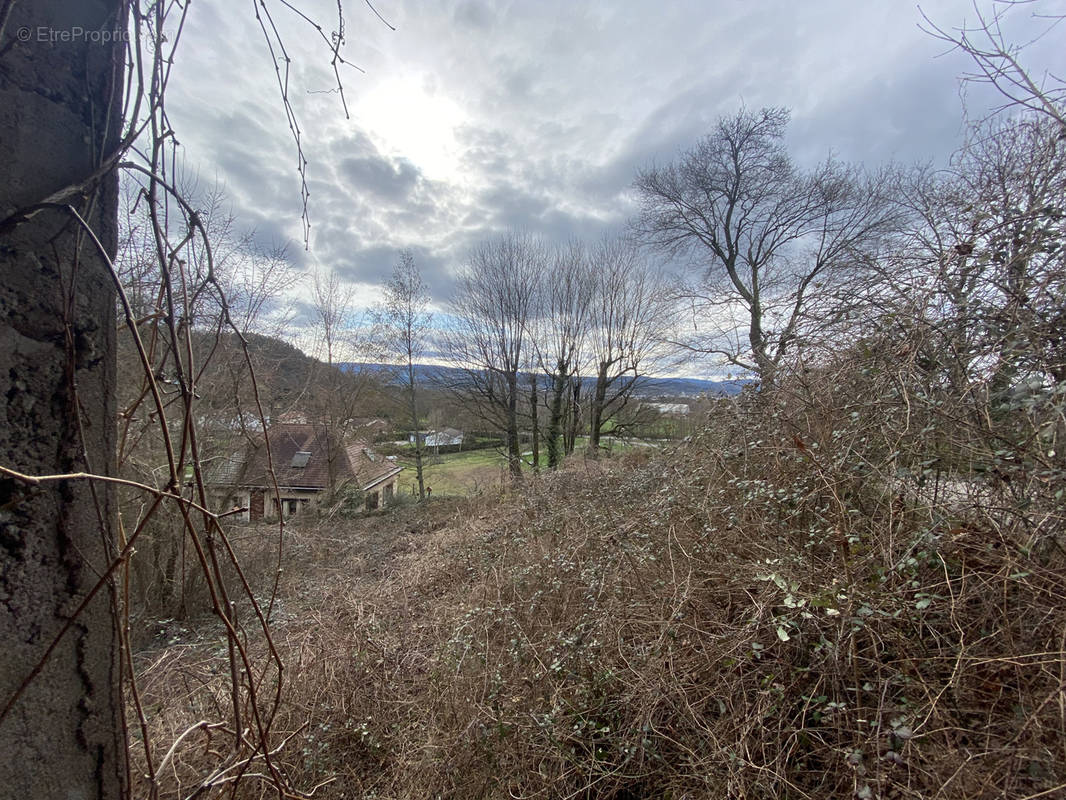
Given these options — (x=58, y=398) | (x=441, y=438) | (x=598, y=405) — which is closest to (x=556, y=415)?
(x=598, y=405)

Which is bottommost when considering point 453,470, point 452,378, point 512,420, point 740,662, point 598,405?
point 453,470

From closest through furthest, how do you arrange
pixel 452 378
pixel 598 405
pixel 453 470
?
pixel 598 405, pixel 452 378, pixel 453 470

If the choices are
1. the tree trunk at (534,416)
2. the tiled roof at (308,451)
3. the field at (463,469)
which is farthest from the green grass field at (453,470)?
the tiled roof at (308,451)

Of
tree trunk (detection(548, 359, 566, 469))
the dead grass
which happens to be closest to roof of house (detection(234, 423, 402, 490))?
tree trunk (detection(548, 359, 566, 469))

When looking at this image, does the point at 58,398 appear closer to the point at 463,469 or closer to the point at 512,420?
the point at 512,420

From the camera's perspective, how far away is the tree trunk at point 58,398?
620 mm

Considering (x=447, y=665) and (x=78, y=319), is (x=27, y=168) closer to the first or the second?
(x=78, y=319)

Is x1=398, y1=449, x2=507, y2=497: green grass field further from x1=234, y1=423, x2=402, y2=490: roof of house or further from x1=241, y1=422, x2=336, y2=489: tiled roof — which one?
x1=241, y1=422, x2=336, y2=489: tiled roof

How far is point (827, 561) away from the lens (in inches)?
84.4

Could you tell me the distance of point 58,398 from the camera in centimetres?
68

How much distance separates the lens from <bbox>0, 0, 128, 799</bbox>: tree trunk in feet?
2.03

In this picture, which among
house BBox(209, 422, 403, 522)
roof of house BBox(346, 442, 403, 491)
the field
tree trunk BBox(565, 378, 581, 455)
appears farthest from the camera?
tree trunk BBox(565, 378, 581, 455)

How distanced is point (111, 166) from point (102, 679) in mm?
858

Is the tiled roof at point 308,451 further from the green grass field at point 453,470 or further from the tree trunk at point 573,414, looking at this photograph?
the tree trunk at point 573,414
